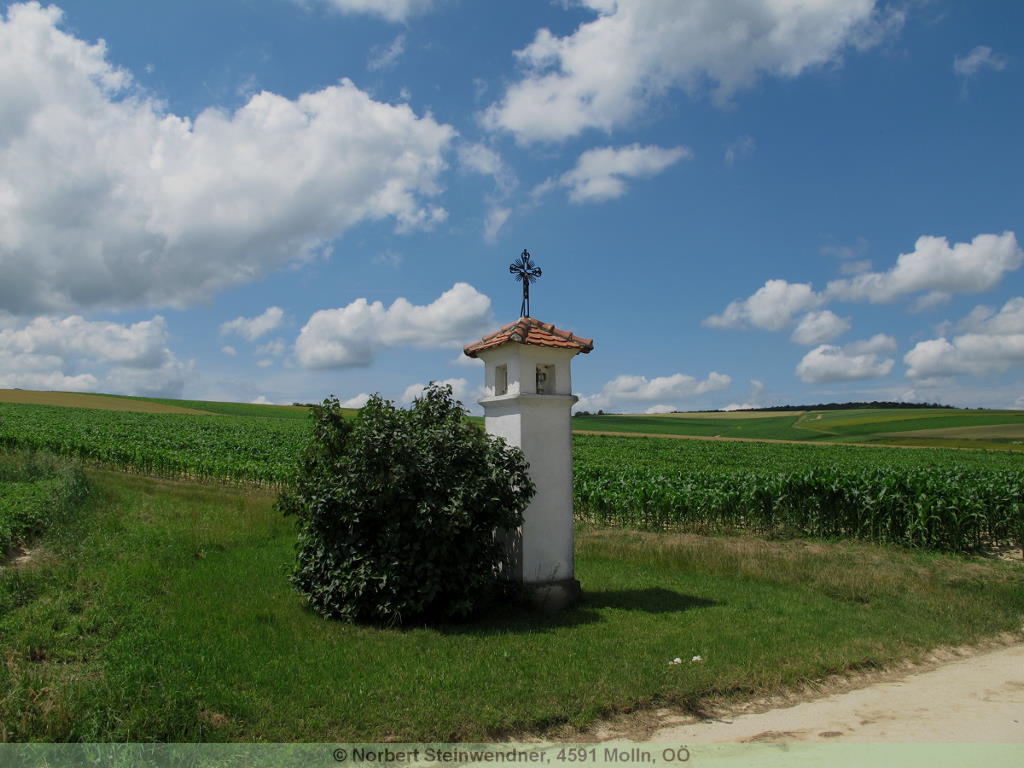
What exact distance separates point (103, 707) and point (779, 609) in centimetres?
834

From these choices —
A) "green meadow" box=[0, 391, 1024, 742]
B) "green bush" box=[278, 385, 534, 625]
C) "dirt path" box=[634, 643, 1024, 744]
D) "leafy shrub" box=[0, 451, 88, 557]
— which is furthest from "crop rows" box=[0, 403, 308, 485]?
"dirt path" box=[634, 643, 1024, 744]

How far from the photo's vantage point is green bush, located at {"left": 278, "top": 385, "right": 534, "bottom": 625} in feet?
28.0

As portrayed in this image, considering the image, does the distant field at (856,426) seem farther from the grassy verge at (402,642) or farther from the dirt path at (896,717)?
the dirt path at (896,717)

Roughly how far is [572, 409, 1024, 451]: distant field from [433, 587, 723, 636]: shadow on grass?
55179 mm

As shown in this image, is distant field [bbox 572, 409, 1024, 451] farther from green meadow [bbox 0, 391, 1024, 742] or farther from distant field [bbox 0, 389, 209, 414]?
green meadow [bbox 0, 391, 1024, 742]

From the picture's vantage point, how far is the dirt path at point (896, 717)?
5680mm

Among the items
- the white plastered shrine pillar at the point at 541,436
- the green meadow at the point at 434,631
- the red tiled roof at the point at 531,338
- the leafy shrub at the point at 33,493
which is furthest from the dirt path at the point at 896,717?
the leafy shrub at the point at 33,493

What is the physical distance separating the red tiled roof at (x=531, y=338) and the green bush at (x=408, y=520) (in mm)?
1402

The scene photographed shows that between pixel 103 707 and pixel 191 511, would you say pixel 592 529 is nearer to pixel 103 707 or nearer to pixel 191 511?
pixel 191 511

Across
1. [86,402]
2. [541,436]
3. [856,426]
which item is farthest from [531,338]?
[86,402]

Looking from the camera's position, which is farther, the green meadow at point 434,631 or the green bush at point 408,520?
the green bush at point 408,520

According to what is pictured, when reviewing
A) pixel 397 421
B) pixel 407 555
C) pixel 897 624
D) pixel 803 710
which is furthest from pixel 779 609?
pixel 397 421

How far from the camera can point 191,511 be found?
52.7 feet

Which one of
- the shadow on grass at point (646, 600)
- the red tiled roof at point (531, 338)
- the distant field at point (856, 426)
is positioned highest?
the red tiled roof at point (531, 338)
